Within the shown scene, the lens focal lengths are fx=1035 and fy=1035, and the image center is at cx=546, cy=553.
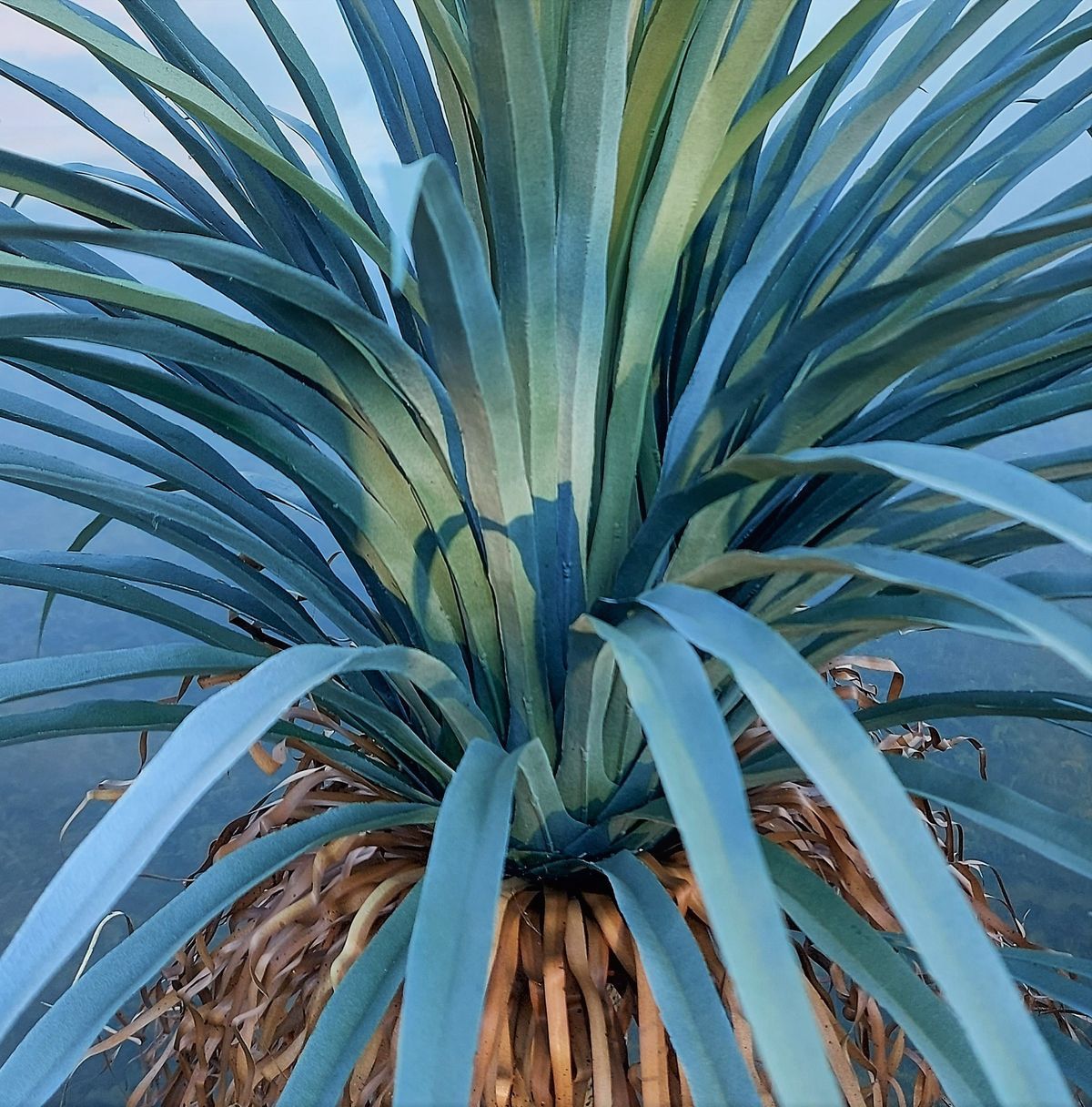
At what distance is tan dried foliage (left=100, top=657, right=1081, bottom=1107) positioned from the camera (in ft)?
1.36

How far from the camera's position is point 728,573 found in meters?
0.32

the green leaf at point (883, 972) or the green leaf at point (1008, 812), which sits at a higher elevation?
the green leaf at point (1008, 812)

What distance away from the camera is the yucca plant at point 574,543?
9.8 inches

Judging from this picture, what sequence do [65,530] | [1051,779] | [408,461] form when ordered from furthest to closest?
[65,530] < [1051,779] < [408,461]

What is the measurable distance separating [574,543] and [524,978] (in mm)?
191

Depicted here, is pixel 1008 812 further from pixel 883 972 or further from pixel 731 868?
pixel 731 868

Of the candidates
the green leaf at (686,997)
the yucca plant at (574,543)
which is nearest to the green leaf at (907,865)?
the yucca plant at (574,543)

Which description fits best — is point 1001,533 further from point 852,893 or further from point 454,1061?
point 454,1061

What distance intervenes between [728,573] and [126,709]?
271mm

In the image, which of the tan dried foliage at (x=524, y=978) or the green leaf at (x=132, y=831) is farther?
the tan dried foliage at (x=524, y=978)

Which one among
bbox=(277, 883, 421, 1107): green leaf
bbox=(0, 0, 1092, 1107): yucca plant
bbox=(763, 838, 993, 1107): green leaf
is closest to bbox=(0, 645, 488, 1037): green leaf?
bbox=(0, 0, 1092, 1107): yucca plant

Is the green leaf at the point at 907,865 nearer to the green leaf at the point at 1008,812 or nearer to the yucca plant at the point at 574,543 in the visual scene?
the yucca plant at the point at 574,543

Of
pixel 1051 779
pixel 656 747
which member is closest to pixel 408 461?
pixel 656 747

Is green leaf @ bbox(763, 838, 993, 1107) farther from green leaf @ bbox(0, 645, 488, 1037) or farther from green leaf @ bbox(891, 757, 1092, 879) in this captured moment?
green leaf @ bbox(0, 645, 488, 1037)
